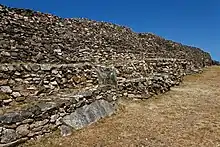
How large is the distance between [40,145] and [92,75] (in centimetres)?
549

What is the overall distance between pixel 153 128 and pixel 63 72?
14.2 ft

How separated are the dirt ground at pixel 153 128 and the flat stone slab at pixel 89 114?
0.23m

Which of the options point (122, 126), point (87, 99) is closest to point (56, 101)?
point (87, 99)

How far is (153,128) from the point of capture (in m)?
9.80

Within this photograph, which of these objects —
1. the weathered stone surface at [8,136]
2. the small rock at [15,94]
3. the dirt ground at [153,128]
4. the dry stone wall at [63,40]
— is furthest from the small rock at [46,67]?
the weathered stone surface at [8,136]

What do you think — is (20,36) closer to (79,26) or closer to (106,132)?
(79,26)

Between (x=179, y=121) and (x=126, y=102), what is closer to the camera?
(x=179, y=121)

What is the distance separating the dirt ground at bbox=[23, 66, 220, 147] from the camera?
27.9ft

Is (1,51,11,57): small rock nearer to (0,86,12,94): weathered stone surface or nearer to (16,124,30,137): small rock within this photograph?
(0,86,12,94): weathered stone surface

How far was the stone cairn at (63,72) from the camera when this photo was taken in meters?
8.81

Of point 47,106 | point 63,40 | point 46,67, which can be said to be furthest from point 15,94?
point 63,40

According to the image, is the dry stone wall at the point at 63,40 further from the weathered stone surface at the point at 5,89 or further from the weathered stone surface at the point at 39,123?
the weathered stone surface at the point at 39,123

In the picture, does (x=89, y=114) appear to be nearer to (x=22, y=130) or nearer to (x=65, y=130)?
(x=65, y=130)

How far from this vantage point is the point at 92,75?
43.3 ft
